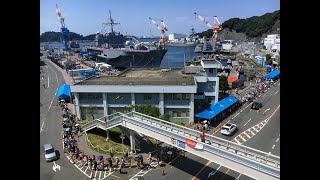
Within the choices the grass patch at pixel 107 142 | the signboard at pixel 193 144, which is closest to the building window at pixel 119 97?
the grass patch at pixel 107 142

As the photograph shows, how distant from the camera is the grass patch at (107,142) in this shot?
2569cm

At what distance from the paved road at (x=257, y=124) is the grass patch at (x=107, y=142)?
960cm

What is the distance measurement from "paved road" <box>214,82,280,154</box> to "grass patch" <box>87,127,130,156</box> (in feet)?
31.5

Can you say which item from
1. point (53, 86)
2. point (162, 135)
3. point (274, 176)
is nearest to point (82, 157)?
point (162, 135)

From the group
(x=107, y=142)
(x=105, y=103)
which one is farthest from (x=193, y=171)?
(x=105, y=103)

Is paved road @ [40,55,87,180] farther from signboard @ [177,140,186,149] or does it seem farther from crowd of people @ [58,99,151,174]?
signboard @ [177,140,186,149]

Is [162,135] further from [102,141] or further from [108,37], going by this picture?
[108,37]

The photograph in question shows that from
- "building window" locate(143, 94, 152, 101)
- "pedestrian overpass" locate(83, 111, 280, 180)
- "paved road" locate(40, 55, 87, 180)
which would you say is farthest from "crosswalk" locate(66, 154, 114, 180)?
"building window" locate(143, 94, 152, 101)

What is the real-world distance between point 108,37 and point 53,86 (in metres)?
66.2

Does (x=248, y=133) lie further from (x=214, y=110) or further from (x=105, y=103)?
(x=105, y=103)

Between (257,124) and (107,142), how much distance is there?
54.4ft

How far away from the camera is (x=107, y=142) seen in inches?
1083

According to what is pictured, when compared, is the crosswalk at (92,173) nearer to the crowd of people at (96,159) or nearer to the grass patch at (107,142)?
the crowd of people at (96,159)
